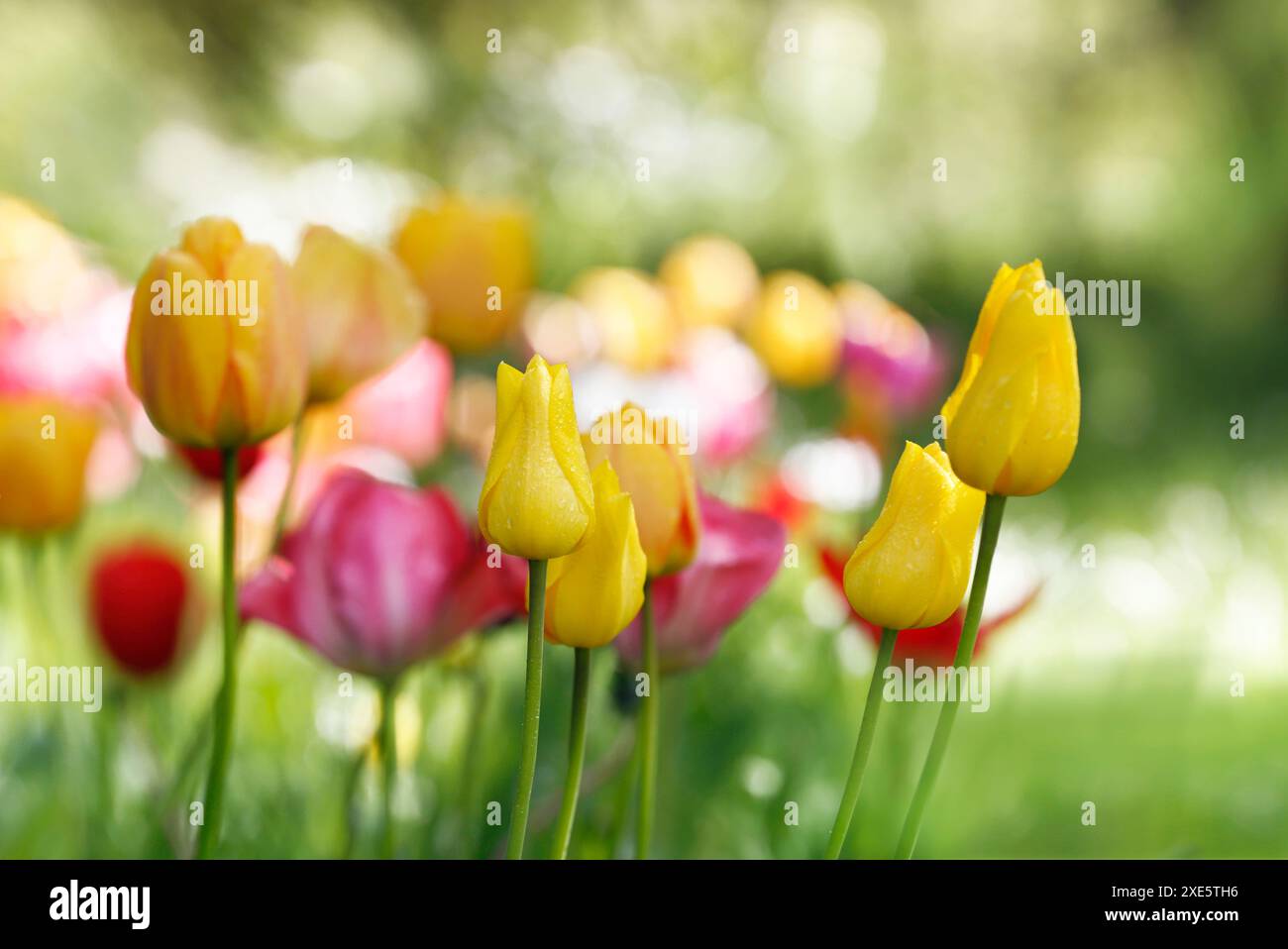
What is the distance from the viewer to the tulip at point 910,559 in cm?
40

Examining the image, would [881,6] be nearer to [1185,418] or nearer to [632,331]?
[1185,418]

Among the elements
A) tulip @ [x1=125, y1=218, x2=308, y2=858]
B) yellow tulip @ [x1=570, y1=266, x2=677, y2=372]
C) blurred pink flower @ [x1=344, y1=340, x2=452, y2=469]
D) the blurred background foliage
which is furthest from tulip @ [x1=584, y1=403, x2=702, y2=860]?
the blurred background foliage

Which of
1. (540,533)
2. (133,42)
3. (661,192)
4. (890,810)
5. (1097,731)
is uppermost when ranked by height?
(133,42)

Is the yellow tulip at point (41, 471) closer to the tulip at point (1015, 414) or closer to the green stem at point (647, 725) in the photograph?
the green stem at point (647, 725)

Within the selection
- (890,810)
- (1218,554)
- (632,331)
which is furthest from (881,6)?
(890,810)

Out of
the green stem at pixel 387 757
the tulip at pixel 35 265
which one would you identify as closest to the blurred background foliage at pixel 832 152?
the tulip at pixel 35 265

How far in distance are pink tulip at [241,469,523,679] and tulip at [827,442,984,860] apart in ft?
0.53

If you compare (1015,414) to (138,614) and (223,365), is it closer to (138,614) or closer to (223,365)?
(223,365)

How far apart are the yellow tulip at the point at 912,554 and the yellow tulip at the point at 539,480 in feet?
0.30

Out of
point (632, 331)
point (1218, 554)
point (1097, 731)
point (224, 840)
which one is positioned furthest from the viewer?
point (1218, 554)

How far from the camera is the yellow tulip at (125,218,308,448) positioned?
1.45 ft

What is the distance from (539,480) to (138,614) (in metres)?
0.33
